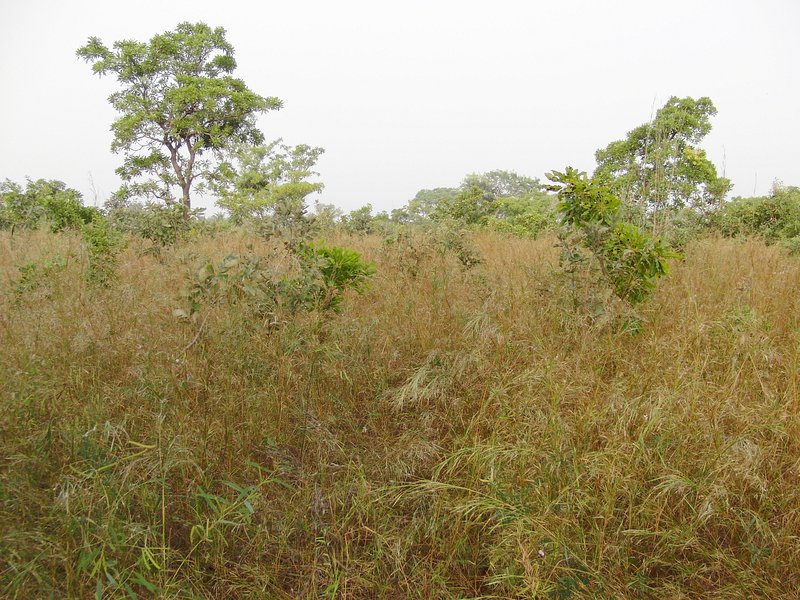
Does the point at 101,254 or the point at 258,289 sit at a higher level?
the point at 101,254

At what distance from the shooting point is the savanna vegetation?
1474 millimetres

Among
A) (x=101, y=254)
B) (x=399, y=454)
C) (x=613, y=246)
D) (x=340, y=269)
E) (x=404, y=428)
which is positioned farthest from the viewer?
(x=101, y=254)

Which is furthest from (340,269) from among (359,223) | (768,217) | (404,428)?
(768,217)

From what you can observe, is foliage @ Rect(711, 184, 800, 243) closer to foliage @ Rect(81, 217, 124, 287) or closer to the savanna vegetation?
the savanna vegetation

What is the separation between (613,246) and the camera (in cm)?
298

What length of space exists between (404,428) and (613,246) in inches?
74.3

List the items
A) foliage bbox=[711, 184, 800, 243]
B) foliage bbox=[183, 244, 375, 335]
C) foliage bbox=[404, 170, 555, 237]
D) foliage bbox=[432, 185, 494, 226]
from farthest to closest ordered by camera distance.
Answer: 1. foliage bbox=[432, 185, 494, 226]
2. foliage bbox=[404, 170, 555, 237]
3. foliage bbox=[711, 184, 800, 243]
4. foliage bbox=[183, 244, 375, 335]

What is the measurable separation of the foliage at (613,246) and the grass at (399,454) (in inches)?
13.0

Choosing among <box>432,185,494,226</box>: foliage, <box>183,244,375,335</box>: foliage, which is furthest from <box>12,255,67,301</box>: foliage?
<box>432,185,494,226</box>: foliage

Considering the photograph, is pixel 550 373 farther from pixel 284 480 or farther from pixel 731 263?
pixel 731 263

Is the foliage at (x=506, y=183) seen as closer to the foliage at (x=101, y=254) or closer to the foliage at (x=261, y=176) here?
the foliage at (x=261, y=176)

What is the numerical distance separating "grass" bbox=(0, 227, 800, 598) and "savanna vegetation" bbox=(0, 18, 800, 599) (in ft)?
0.04

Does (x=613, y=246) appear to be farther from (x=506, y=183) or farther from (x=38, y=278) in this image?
(x=506, y=183)

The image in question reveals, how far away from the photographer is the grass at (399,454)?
4.79 ft
